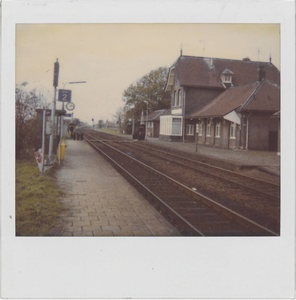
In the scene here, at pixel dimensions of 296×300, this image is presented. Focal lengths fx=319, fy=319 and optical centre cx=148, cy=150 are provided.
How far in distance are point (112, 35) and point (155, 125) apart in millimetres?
34262

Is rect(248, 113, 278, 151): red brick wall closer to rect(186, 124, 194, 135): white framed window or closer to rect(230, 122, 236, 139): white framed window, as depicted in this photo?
rect(230, 122, 236, 139): white framed window

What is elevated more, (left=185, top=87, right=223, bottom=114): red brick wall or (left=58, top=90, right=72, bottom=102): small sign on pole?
(left=185, top=87, right=223, bottom=114): red brick wall

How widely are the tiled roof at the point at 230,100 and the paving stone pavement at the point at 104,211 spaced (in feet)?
39.8

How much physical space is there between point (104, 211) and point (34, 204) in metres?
1.20

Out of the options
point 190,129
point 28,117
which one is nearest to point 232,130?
point 190,129

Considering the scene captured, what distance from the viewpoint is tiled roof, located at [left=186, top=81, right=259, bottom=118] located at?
18.1 m

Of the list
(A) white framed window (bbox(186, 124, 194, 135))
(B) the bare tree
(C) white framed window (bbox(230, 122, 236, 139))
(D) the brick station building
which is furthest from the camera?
(A) white framed window (bbox(186, 124, 194, 135))

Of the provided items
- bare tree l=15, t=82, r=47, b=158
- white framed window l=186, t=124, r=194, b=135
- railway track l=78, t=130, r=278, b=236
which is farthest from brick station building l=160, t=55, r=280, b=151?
railway track l=78, t=130, r=278, b=236

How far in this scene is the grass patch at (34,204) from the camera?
4743mm

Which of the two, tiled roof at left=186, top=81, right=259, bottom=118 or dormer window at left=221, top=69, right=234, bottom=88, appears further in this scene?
tiled roof at left=186, top=81, right=259, bottom=118

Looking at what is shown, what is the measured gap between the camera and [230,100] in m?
19.8

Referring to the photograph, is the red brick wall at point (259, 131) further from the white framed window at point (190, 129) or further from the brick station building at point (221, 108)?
the white framed window at point (190, 129)

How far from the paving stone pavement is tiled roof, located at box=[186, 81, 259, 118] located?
478 inches

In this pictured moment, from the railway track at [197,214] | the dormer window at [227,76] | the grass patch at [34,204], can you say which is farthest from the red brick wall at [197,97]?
the grass patch at [34,204]
